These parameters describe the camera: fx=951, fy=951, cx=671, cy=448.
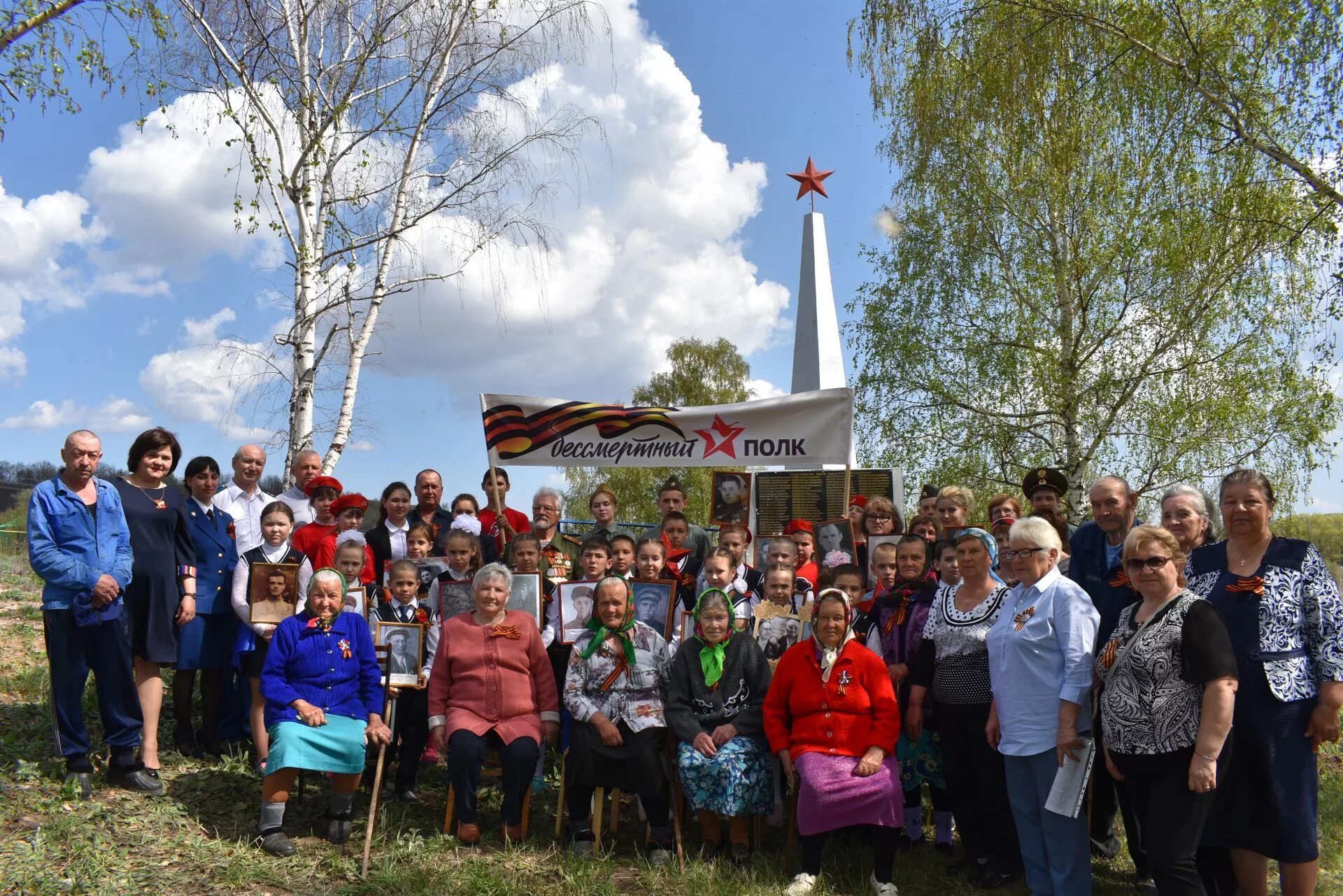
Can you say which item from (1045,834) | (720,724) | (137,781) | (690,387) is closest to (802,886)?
(720,724)

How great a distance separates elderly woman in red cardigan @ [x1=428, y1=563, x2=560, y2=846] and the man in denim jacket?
1791 mm

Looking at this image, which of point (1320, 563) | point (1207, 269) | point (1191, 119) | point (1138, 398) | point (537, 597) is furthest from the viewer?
point (1138, 398)

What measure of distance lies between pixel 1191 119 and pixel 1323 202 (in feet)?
6.58

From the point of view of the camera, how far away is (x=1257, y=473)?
13.6 feet

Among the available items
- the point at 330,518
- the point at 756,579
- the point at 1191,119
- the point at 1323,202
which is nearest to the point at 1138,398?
the point at 1191,119

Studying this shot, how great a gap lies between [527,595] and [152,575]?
7.51 feet

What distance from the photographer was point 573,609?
6.27 metres

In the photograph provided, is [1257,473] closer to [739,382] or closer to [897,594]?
[897,594]

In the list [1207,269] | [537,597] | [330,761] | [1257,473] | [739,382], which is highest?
[739,382]

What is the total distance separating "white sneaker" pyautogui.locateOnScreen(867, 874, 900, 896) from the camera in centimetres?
473

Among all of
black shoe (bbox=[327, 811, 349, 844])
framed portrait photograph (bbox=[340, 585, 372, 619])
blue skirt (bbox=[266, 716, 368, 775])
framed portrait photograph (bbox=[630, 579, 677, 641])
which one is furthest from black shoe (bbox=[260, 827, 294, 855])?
framed portrait photograph (bbox=[630, 579, 677, 641])

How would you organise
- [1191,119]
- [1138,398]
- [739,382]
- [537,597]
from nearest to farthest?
[537,597] < [1191,119] < [1138,398] < [739,382]

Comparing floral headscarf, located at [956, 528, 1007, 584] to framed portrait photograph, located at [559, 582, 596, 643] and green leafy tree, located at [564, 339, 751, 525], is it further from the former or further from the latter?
green leafy tree, located at [564, 339, 751, 525]

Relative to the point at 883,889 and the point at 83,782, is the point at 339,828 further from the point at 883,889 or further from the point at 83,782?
the point at 883,889
